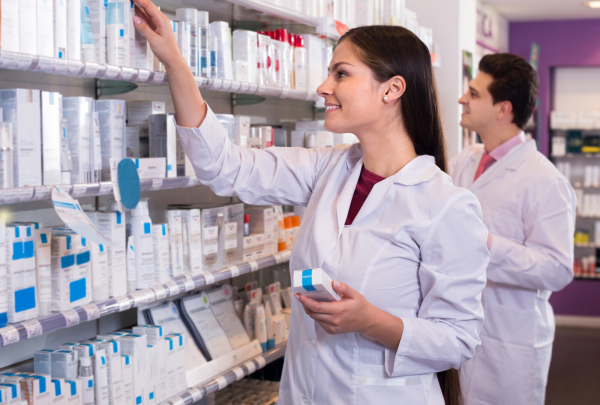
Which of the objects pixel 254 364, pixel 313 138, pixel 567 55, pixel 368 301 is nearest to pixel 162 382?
pixel 254 364

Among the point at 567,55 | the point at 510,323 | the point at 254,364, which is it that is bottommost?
the point at 254,364

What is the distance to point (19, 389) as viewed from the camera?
1.87 m

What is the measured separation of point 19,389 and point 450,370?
4.34ft

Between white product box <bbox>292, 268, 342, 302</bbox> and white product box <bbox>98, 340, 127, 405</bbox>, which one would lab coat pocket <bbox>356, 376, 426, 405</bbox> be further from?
white product box <bbox>98, 340, 127, 405</bbox>

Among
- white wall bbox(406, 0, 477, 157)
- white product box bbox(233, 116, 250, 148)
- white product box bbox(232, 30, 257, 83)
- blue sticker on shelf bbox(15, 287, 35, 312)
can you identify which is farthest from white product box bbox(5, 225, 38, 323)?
white wall bbox(406, 0, 477, 157)

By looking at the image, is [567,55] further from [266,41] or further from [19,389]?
[19,389]

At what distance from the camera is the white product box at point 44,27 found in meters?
1.83

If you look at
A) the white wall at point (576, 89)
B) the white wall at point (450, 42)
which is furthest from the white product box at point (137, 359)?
the white wall at point (576, 89)

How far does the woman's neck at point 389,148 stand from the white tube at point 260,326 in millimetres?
1457

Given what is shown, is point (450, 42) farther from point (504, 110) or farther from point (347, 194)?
point (347, 194)

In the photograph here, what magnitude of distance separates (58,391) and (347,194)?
1.14 meters

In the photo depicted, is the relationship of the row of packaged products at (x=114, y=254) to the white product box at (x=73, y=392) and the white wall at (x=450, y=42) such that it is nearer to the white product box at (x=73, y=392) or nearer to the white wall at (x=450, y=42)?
the white product box at (x=73, y=392)

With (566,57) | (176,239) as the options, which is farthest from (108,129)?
(566,57)

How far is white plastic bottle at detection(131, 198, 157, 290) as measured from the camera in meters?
2.26
